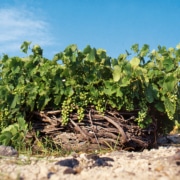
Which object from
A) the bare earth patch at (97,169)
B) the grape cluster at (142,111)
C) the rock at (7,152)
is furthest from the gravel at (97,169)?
the grape cluster at (142,111)

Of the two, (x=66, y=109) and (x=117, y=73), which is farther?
(x=66, y=109)

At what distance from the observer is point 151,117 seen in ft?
17.8

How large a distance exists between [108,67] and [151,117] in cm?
101

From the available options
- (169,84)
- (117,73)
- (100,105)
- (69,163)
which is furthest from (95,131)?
(69,163)

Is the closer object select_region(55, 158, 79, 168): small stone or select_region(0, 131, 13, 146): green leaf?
select_region(55, 158, 79, 168): small stone

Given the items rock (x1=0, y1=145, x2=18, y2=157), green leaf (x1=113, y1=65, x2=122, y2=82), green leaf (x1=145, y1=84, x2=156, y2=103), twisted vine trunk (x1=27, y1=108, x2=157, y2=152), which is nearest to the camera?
rock (x1=0, y1=145, x2=18, y2=157)

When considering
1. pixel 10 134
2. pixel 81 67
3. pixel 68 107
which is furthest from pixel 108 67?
pixel 10 134

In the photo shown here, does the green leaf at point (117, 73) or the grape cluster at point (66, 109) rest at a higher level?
the green leaf at point (117, 73)

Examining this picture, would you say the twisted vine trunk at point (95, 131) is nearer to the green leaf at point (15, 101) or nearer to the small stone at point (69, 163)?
the green leaf at point (15, 101)

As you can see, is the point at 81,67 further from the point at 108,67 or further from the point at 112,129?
the point at 112,129

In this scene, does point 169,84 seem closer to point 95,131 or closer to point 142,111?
point 142,111

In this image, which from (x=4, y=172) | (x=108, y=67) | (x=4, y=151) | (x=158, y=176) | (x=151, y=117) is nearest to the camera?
(x=158, y=176)

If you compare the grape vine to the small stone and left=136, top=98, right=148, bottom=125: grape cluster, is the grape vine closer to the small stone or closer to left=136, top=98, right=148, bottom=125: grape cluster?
left=136, top=98, right=148, bottom=125: grape cluster

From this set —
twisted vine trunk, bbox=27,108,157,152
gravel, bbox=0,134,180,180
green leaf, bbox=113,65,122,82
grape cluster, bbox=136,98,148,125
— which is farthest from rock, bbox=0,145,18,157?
grape cluster, bbox=136,98,148,125
